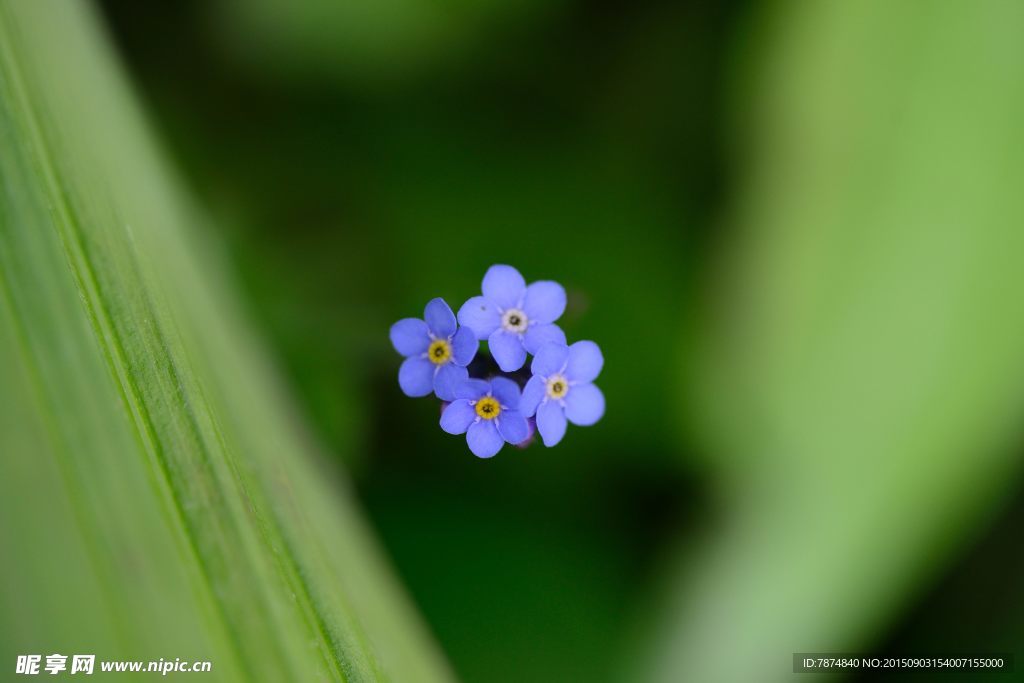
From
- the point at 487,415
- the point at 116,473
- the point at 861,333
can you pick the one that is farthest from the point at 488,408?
the point at 861,333

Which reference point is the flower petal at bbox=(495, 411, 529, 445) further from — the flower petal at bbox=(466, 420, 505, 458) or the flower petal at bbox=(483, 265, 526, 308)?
the flower petal at bbox=(483, 265, 526, 308)

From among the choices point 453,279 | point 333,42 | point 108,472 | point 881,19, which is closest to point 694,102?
Answer: point 881,19

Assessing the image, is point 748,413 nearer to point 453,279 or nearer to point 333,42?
point 453,279

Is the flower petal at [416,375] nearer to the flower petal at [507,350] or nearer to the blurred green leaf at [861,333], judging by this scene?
the flower petal at [507,350]

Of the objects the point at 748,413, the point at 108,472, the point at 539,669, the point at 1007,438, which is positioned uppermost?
the point at 108,472

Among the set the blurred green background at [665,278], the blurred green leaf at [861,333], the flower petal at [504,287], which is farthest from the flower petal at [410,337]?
the blurred green leaf at [861,333]
